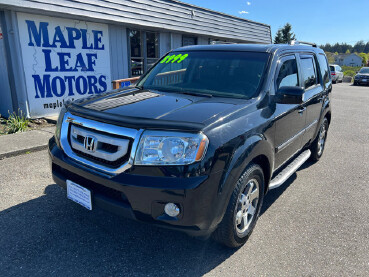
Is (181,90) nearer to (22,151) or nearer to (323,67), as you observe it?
(323,67)

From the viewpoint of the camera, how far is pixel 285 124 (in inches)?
128

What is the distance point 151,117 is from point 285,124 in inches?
65.3

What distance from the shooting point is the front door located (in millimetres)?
3140

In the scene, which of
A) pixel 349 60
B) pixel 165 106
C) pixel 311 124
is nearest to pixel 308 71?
pixel 311 124

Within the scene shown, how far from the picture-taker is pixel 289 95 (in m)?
3.00

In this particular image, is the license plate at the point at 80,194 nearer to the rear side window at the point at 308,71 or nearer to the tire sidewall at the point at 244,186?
the tire sidewall at the point at 244,186

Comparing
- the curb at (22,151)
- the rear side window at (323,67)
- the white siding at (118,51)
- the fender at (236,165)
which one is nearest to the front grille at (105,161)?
Answer: the fender at (236,165)

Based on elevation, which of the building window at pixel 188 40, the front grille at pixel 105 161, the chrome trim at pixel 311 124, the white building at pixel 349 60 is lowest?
the white building at pixel 349 60

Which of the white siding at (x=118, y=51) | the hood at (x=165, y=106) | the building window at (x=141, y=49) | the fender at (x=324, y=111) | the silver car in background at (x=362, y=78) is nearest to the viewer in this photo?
the hood at (x=165, y=106)

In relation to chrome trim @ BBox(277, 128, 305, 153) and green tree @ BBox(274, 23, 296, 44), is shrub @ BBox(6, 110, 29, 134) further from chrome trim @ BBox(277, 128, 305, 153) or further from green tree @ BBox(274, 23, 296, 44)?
green tree @ BBox(274, 23, 296, 44)

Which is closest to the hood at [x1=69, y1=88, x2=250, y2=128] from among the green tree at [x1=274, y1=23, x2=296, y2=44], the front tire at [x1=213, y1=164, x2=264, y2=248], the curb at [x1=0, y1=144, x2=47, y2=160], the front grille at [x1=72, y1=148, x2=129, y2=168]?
the front grille at [x1=72, y1=148, x2=129, y2=168]

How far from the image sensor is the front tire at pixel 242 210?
2.43 meters

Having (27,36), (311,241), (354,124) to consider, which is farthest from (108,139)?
(354,124)

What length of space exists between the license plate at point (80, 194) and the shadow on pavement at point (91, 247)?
1.54ft
